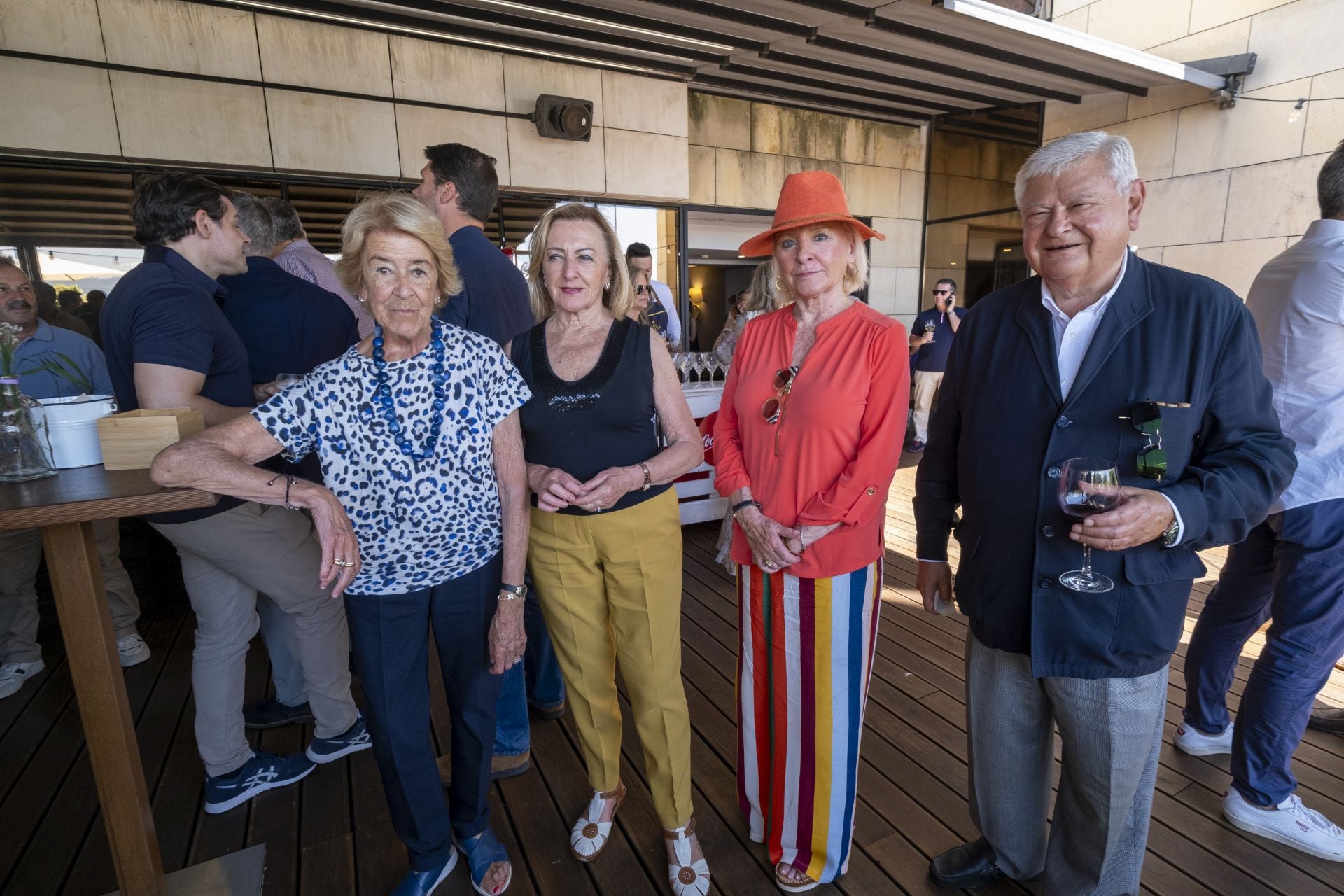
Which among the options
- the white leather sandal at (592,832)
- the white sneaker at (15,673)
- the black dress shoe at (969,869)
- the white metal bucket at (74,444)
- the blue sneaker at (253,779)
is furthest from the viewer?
the white sneaker at (15,673)

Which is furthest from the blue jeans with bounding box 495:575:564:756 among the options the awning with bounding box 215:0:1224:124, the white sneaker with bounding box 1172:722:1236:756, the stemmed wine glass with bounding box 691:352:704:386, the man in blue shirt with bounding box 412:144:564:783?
the awning with bounding box 215:0:1224:124

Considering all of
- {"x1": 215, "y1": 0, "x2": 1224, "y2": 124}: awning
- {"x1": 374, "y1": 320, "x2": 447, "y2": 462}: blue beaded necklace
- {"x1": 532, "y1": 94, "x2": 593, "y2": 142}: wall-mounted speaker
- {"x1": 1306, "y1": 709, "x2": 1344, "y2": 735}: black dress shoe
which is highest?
{"x1": 215, "y1": 0, "x2": 1224, "y2": 124}: awning

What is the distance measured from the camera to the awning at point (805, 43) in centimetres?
496

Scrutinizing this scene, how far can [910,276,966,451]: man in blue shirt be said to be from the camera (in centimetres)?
716

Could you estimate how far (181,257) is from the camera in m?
1.99

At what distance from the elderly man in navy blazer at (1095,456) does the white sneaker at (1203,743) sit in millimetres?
1181

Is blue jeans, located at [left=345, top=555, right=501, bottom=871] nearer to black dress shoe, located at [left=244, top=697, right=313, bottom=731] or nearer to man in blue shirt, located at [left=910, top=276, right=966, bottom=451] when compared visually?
black dress shoe, located at [left=244, top=697, right=313, bottom=731]

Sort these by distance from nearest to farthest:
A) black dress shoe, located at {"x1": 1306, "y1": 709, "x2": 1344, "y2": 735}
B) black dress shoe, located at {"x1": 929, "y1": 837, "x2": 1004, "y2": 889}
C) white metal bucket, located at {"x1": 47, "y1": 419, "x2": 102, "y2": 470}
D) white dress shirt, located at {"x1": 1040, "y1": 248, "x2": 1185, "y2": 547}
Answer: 1. white dress shirt, located at {"x1": 1040, "y1": 248, "x2": 1185, "y2": 547}
2. white metal bucket, located at {"x1": 47, "y1": 419, "x2": 102, "y2": 470}
3. black dress shoe, located at {"x1": 929, "y1": 837, "x2": 1004, "y2": 889}
4. black dress shoe, located at {"x1": 1306, "y1": 709, "x2": 1344, "y2": 735}

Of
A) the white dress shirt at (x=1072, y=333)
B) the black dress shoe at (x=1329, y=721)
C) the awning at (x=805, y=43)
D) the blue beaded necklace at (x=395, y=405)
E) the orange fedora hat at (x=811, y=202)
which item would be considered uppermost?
the awning at (x=805, y=43)

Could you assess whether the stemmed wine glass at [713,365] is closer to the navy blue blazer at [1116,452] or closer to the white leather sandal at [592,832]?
the white leather sandal at [592,832]

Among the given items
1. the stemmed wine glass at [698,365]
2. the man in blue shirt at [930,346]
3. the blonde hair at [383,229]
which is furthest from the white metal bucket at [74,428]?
the man in blue shirt at [930,346]

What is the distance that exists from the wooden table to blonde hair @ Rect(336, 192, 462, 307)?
0.60 m

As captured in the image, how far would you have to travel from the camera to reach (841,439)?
163 centimetres

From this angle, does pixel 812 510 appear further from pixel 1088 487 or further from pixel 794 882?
pixel 794 882
